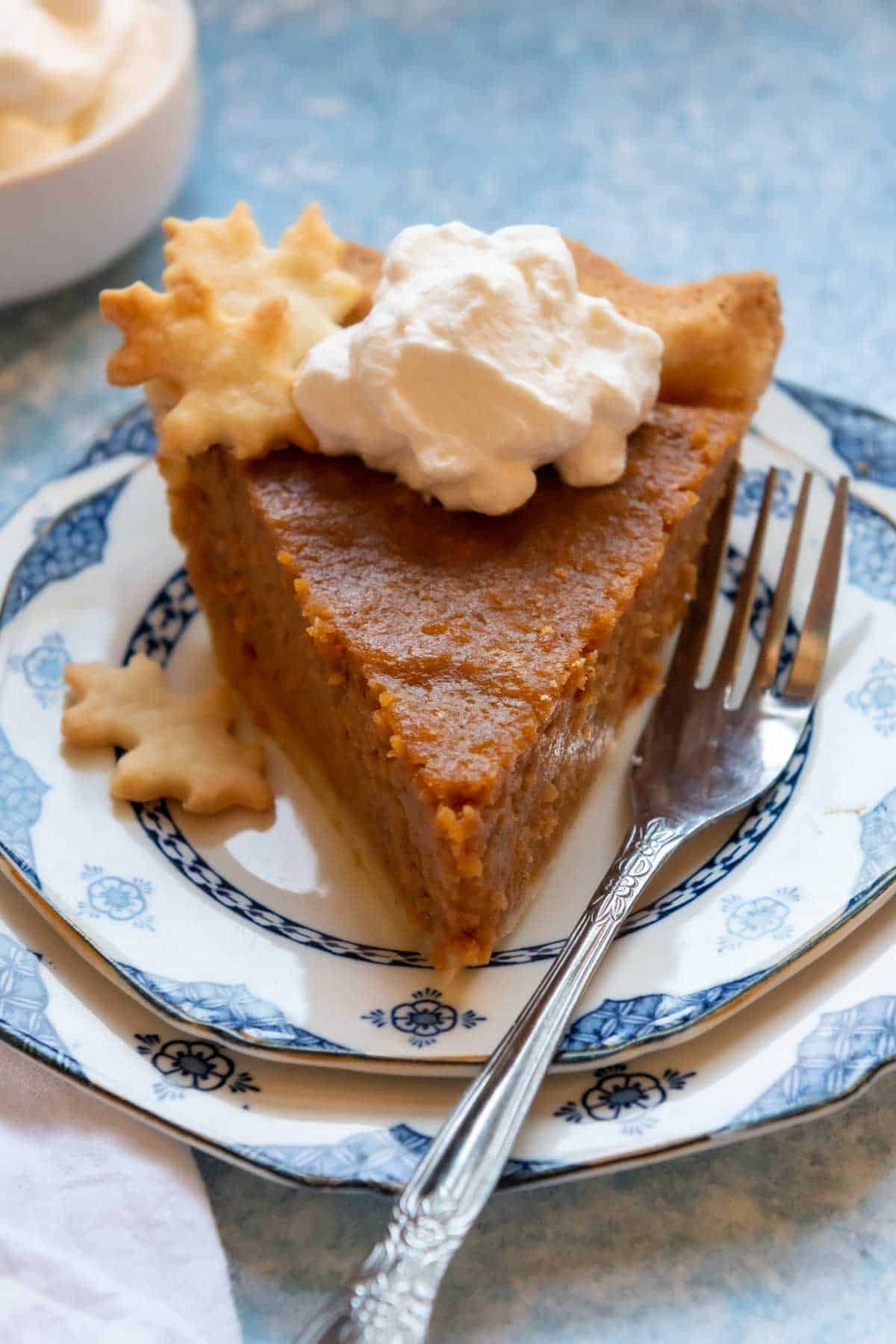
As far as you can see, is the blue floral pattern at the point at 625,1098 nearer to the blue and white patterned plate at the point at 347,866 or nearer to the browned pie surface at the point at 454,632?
the blue and white patterned plate at the point at 347,866

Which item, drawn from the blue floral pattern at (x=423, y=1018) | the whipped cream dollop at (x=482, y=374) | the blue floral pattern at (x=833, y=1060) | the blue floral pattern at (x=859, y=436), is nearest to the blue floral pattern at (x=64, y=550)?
the whipped cream dollop at (x=482, y=374)

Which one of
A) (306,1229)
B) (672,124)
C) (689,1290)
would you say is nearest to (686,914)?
(689,1290)

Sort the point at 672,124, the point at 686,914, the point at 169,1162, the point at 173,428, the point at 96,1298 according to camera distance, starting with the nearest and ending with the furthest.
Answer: the point at 96,1298, the point at 169,1162, the point at 686,914, the point at 173,428, the point at 672,124

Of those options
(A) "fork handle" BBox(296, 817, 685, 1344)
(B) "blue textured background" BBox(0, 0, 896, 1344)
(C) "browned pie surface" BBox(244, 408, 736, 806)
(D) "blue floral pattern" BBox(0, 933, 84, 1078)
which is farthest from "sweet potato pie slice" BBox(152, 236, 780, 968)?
(B) "blue textured background" BBox(0, 0, 896, 1344)

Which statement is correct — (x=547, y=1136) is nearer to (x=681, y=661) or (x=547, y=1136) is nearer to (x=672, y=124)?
(x=681, y=661)

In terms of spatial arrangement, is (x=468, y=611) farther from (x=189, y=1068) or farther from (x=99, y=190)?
(x=99, y=190)

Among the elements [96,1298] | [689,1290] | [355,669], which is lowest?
[96,1298]

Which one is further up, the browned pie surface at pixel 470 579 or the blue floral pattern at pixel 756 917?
→ the browned pie surface at pixel 470 579

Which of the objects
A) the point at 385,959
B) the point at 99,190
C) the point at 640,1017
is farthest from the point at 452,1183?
the point at 99,190
